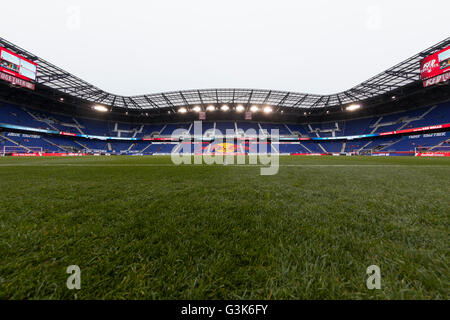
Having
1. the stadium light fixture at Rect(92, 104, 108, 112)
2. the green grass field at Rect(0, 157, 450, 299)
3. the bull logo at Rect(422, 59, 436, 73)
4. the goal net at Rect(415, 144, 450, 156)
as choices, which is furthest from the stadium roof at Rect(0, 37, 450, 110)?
the green grass field at Rect(0, 157, 450, 299)

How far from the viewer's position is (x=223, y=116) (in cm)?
2741

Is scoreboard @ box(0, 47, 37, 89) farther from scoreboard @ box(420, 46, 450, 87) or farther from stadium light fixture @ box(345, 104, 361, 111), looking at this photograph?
stadium light fixture @ box(345, 104, 361, 111)

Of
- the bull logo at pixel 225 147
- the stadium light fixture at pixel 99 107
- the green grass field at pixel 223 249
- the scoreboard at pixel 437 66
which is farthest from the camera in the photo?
the bull logo at pixel 225 147

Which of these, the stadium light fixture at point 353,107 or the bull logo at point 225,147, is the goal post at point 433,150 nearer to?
the stadium light fixture at point 353,107

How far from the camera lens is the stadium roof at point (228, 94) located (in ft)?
46.8

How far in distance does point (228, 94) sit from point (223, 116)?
21.9 ft

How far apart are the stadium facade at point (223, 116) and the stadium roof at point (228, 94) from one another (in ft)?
0.33

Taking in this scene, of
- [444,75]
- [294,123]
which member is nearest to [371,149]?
[444,75]

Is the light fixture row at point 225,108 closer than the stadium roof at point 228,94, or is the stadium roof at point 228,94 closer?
the stadium roof at point 228,94

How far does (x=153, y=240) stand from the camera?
0.69m

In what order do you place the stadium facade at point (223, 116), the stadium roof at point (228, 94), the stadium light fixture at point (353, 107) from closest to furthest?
the stadium roof at point (228, 94) → the stadium facade at point (223, 116) → the stadium light fixture at point (353, 107)

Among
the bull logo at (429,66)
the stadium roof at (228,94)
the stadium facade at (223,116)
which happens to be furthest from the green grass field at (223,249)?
the stadium facade at (223,116)
